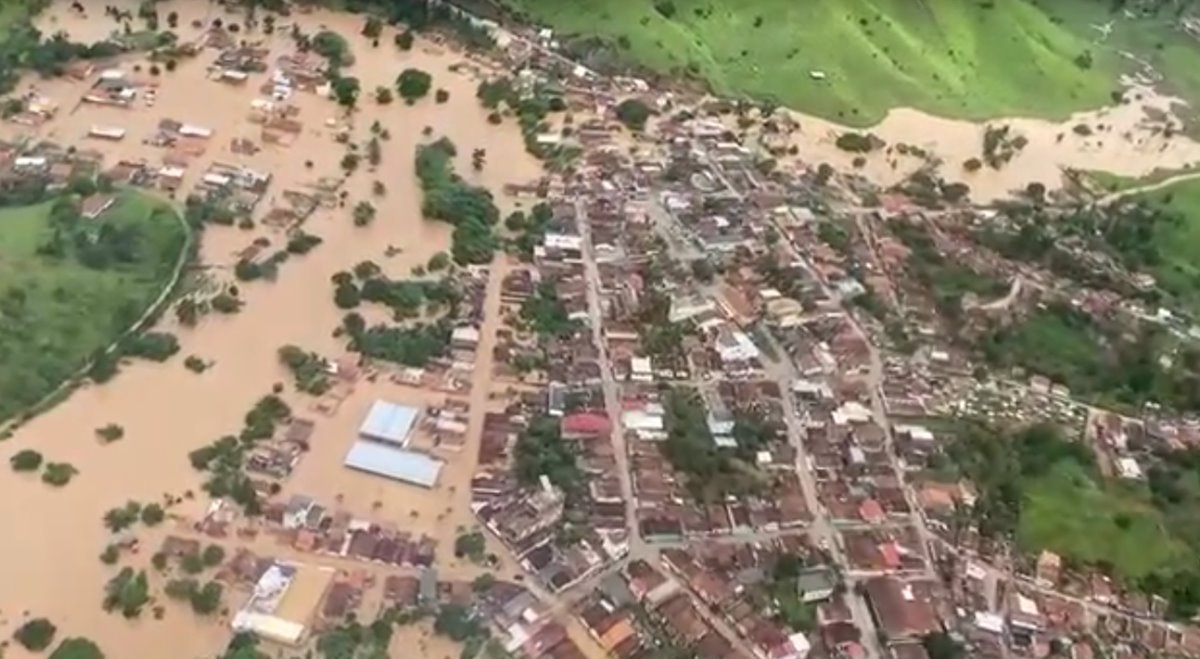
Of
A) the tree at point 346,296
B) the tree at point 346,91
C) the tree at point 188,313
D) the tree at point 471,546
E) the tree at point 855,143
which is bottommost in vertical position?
the tree at point 471,546

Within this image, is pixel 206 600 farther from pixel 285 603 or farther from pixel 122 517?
pixel 122 517

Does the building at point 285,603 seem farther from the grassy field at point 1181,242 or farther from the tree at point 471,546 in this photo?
the grassy field at point 1181,242

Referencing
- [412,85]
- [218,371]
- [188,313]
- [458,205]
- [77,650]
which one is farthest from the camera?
[412,85]

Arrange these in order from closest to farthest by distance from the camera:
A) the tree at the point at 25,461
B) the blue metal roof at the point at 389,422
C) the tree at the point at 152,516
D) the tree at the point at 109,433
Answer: the tree at the point at 152,516 → the tree at the point at 25,461 → the tree at the point at 109,433 → the blue metal roof at the point at 389,422

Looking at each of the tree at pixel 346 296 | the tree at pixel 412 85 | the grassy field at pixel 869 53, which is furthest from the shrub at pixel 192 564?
the grassy field at pixel 869 53

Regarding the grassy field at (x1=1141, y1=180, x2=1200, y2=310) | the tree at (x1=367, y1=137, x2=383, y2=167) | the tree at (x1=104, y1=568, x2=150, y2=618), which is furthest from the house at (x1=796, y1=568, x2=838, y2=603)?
the tree at (x1=367, y1=137, x2=383, y2=167)

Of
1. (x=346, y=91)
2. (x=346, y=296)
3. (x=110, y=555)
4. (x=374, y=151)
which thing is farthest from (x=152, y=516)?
(x=346, y=91)

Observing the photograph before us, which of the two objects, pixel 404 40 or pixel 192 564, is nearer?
pixel 192 564
